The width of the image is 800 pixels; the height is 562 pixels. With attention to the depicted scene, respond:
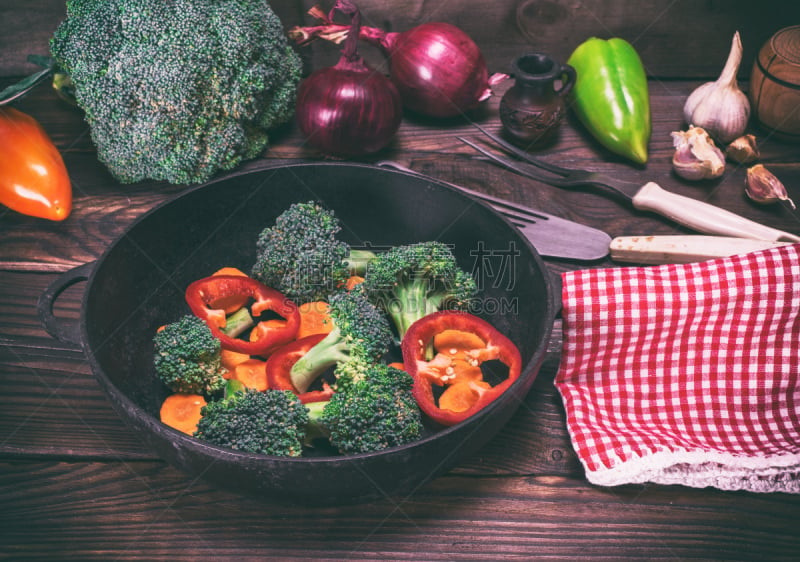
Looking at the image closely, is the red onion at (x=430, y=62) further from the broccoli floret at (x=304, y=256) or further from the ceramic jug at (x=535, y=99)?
the broccoli floret at (x=304, y=256)

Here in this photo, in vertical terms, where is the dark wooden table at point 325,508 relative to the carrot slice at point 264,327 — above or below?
below

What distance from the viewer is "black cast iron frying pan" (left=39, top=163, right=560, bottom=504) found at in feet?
2.89

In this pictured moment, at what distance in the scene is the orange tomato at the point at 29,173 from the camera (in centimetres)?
151

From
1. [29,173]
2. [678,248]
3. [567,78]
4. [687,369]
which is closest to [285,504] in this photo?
[687,369]

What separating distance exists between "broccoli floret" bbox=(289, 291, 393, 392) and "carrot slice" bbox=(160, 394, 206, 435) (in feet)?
0.60

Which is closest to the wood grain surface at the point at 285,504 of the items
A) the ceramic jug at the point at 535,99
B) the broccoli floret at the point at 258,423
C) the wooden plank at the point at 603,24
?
the broccoli floret at the point at 258,423

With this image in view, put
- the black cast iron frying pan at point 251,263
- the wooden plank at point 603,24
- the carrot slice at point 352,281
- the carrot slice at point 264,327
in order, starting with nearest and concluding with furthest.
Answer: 1. the black cast iron frying pan at point 251,263
2. the carrot slice at point 264,327
3. the carrot slice at point 352,281
4. the wooden plank at point 603,24

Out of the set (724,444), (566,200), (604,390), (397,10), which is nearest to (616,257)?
(566,200)

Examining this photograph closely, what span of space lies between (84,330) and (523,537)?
794 millimetres

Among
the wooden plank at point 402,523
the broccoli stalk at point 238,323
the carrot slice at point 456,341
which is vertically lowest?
the wooden plank at point 402,523

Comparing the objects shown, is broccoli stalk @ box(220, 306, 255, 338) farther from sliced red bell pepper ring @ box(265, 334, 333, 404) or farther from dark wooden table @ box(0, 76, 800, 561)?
dark wooden table @ box(0, 76, 800, 561)

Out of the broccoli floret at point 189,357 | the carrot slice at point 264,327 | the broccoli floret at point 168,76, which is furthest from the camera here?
the broccoli floret at point 168,76

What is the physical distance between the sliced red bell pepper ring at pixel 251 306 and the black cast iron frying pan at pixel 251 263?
12cm

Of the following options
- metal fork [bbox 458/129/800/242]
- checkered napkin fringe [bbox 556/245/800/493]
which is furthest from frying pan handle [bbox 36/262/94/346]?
metal fork [bbox 458/129/800/242]
